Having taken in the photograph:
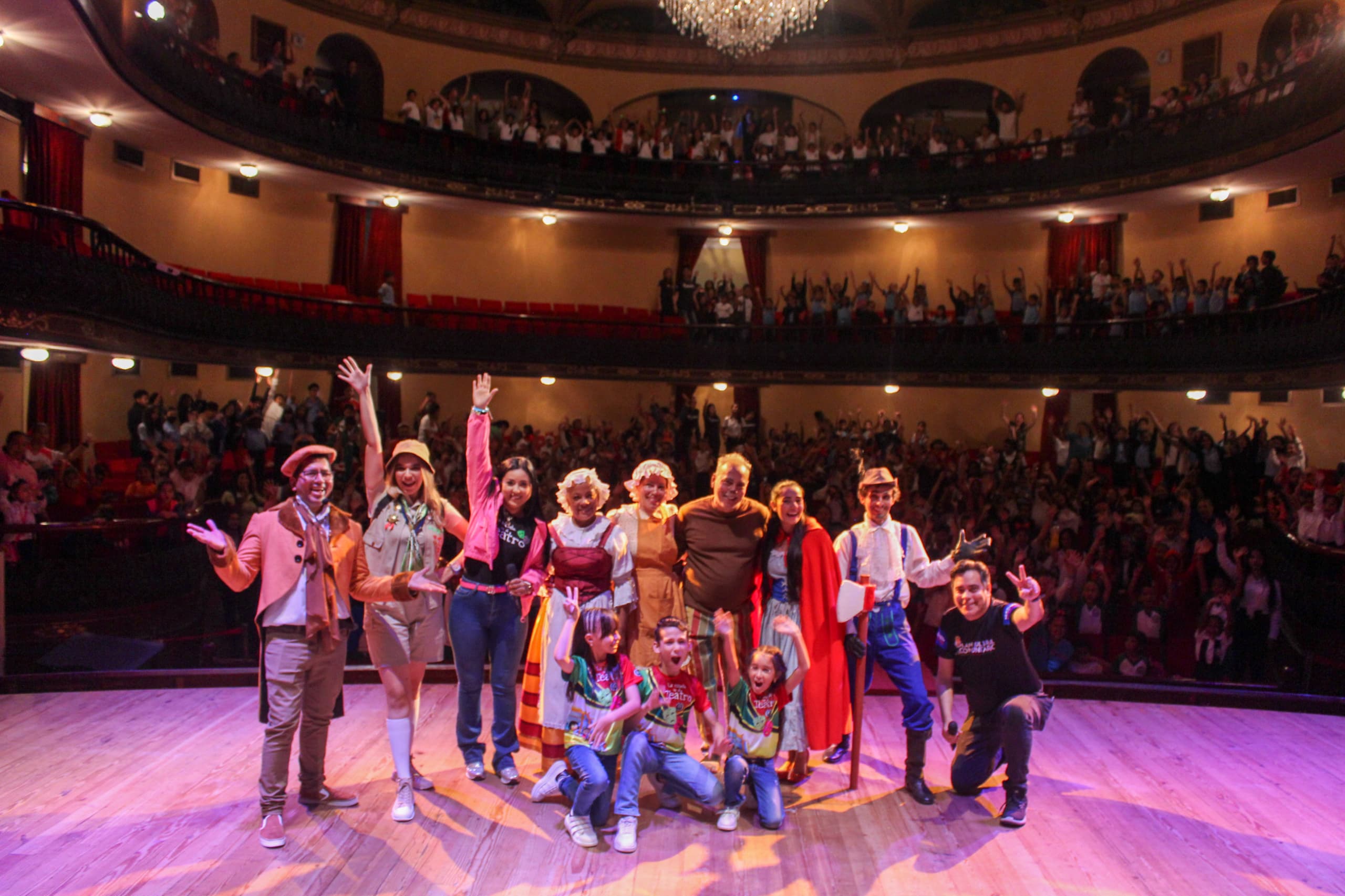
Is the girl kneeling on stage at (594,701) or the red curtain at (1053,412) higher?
the red curtain at (1053,412)

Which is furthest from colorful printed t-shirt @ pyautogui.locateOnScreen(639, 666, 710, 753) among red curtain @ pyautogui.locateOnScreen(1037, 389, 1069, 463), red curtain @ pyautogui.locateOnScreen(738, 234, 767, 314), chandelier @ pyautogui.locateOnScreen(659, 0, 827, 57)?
red curtain @ pyautogui.locateOnScreen(738, 234, 767, 314)

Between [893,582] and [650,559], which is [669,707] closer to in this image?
[650,559]

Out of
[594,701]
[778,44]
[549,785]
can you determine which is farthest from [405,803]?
[778,44]

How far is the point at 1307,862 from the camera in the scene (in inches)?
149

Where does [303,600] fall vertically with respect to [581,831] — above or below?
above

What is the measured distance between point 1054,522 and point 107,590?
27.5ft

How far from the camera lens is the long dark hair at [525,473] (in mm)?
4375

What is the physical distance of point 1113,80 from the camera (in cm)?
1712

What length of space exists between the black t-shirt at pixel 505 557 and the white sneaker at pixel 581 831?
1059mm

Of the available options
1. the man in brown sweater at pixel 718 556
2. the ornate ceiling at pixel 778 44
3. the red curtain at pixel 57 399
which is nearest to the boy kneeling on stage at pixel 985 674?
the man in brown sweater at pixel 718 556

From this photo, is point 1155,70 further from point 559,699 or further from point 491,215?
point 559,699

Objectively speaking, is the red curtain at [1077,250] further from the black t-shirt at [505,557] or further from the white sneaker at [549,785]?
the white sneaker at [549,785]

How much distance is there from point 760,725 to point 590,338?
12.7 metres

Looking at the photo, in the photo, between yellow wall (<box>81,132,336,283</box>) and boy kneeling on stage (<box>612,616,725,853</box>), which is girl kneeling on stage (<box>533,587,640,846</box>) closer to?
boy kneeling on stage (<box>612,616,725,853</box>)
